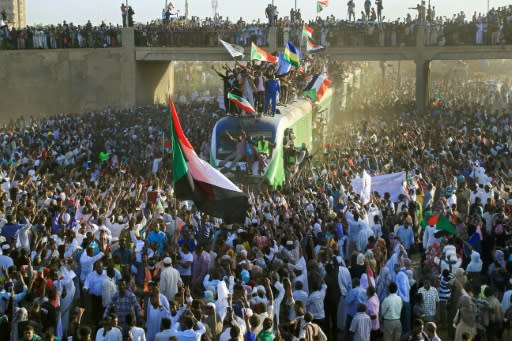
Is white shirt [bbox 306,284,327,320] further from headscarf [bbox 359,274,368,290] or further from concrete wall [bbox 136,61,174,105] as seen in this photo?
concrete wall [bbox 136,61,174,105]

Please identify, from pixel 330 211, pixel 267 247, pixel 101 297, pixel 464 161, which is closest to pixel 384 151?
pixel 464 161

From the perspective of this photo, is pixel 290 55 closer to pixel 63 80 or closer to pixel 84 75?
pixel 84 75

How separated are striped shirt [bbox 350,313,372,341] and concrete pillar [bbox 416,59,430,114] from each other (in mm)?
26825

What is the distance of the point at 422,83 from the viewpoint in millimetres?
37594

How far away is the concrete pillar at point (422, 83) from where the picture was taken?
121ft

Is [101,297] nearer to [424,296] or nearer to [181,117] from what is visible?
[424,296]

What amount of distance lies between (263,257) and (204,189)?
4.11 feet

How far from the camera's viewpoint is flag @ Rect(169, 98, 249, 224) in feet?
39.4

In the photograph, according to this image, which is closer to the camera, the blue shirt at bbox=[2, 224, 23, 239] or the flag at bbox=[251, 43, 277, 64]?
the blue shirt at bbox=[2, 224, 23, 239]

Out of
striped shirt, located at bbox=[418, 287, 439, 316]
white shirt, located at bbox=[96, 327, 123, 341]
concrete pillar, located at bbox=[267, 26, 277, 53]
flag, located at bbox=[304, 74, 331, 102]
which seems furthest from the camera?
concrete pillar, located at bbox=[267, 26, 277, 53]

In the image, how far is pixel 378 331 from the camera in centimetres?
1138

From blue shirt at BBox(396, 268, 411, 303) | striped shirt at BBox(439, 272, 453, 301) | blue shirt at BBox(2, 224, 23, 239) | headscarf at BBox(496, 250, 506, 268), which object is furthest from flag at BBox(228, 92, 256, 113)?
blue shirt at BBox(396, 268, 411, 303)

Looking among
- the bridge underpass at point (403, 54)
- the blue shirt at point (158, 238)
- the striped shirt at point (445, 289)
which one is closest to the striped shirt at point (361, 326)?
the striped shirt at point (445, 289)

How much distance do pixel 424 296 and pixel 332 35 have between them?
28.0 m
